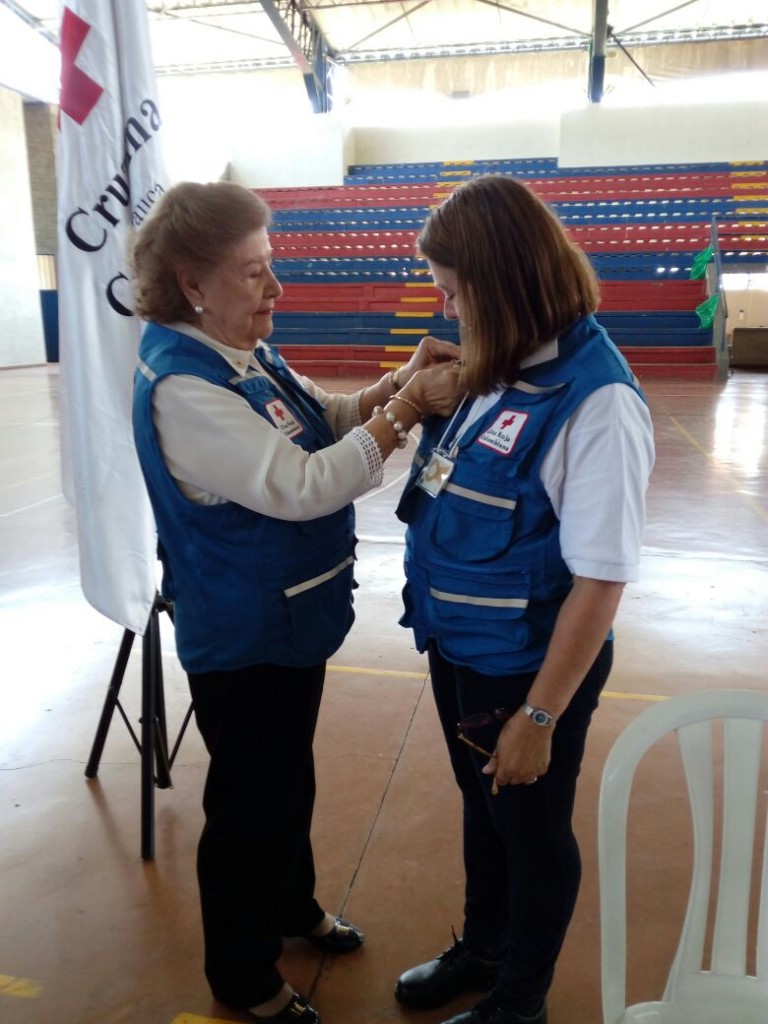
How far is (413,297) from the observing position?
46.5ft

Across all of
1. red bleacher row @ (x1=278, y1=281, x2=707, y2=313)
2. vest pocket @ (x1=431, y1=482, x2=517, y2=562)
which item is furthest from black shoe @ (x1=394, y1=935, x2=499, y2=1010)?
red bleacher row @ (x1=278, y1=281, x2=707, y2=313)

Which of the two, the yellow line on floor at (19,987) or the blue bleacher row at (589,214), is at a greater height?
the blue bleacher row at (589,214)

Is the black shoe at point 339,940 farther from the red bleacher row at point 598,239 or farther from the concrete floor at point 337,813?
the red bleacher row at point 598,239

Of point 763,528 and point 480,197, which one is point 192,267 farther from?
point 763,528

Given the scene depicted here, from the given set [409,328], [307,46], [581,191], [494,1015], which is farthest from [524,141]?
[494,1015]

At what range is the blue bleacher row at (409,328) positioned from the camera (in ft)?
41.2

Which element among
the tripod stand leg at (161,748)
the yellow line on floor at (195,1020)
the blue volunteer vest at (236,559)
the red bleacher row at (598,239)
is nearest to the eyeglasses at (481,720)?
the blue volunteer vest at (236,559)

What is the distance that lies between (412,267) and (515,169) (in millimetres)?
3775

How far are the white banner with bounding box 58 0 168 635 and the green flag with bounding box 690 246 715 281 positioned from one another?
12960 millimetres

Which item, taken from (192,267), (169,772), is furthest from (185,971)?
(192,267)

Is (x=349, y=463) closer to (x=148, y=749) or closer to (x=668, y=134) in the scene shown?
(x=148, y=749)

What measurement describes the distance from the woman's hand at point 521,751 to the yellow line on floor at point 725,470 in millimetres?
4195

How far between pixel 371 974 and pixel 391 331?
12659mm

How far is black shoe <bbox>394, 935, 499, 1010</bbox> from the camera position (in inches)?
60.0
